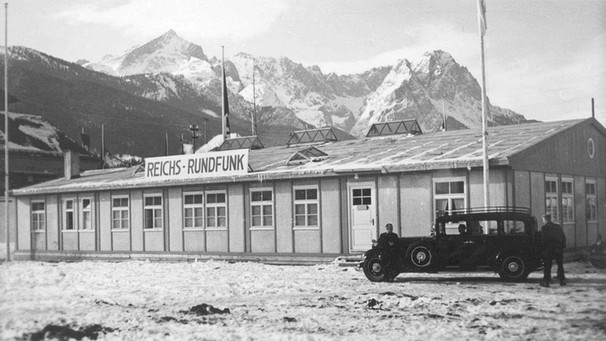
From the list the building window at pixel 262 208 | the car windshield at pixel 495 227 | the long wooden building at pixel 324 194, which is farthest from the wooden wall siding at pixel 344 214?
the car windshield at pixel 495 227

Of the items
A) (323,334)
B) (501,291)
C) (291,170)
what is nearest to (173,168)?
(291,170)

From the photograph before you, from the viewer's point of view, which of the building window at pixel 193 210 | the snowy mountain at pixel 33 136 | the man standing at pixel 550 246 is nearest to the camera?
the man standing at pixel 550 246

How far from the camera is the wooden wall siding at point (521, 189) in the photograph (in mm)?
18750

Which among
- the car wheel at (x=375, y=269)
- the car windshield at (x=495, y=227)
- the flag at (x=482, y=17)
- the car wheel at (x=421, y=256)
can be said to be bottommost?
the car wheel at (x=375, y=269)

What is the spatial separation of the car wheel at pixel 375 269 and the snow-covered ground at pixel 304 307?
425 mm

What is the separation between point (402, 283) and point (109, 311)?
253 inches

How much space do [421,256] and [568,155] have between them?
936 centimetres

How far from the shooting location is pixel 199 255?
80.5 feet

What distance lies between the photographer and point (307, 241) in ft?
72.0

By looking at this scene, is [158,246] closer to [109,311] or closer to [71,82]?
[109,311]

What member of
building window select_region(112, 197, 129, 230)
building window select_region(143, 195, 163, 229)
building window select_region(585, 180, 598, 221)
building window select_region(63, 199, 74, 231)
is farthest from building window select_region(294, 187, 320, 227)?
building window select_region(63, 199, 74, 231)

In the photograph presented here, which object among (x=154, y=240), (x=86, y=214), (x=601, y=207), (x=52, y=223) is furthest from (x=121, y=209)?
(x=601, y=207)

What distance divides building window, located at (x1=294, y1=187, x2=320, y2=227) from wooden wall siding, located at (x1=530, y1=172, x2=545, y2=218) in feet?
20.7

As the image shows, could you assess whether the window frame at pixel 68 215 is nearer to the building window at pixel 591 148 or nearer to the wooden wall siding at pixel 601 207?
the building window at pixel 591 148
